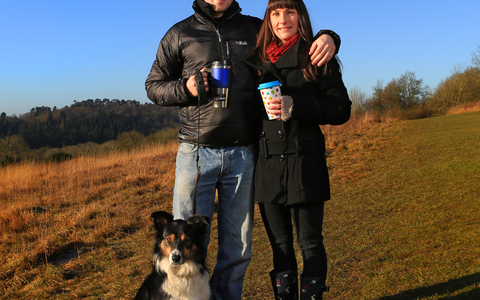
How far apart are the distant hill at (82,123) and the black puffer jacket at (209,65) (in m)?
36.7

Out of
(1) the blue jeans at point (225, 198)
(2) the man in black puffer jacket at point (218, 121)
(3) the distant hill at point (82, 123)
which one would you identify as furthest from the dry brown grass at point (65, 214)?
(3) the distant hill at point (82, 123)

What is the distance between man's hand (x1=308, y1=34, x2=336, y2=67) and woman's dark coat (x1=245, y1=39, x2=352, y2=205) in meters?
0.08

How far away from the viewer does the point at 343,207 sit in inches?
257

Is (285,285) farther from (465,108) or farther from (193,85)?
(465,108)

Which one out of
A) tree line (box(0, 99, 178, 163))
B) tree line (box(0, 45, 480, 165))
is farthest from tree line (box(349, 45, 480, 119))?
tree line (box(0, 99, 178, 163))

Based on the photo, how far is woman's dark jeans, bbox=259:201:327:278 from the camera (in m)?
2.28

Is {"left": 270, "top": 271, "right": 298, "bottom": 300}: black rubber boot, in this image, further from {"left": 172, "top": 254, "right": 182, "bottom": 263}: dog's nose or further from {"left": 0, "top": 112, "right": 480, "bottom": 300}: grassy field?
{"left": 0, "top": 112, "right": 480, "bottom": 300}: grassy field

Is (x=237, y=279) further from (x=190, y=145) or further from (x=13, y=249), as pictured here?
(x=13, y=249)

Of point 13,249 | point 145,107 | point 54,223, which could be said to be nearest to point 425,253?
point 13,249

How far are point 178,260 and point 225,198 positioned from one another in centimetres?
54

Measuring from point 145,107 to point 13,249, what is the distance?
1857 inches

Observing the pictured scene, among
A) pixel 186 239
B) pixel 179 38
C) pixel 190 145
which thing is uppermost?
pixel 179 38

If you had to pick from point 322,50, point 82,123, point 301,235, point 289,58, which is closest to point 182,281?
point 301,235

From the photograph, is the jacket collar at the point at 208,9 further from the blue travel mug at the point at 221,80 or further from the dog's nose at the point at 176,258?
the dog's nose at the point at 176,258
